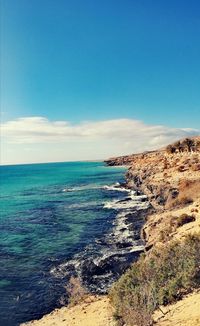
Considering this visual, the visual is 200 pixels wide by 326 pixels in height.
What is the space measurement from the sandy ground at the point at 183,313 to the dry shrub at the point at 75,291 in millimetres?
7621

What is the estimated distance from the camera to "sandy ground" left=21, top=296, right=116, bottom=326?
1841 centimetres

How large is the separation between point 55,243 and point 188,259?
21.8 m

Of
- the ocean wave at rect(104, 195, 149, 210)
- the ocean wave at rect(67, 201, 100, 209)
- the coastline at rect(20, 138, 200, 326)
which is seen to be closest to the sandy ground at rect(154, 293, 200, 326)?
the coastline at rect(20, 138, 200, 326)

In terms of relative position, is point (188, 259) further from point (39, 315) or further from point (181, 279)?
point (39, 315)

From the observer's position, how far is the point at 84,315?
19875 mm

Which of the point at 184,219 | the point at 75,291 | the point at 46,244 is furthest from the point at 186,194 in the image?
the point at 75,291

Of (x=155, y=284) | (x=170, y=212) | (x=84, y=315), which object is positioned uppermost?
(x=170, y=212)

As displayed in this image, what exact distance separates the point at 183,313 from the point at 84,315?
21.3 ft

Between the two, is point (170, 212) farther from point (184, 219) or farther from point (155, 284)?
point (155, 284)

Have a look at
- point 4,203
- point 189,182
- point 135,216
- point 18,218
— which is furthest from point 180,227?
point 4,203

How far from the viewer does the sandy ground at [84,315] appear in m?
18.4

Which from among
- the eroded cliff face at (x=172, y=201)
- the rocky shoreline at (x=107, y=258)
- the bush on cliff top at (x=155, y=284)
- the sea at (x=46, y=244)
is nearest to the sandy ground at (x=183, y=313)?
the bush on cliff top at (x=155, y=284)

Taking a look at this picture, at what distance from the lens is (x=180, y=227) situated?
3162 cm

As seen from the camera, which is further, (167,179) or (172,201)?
(167,179)
